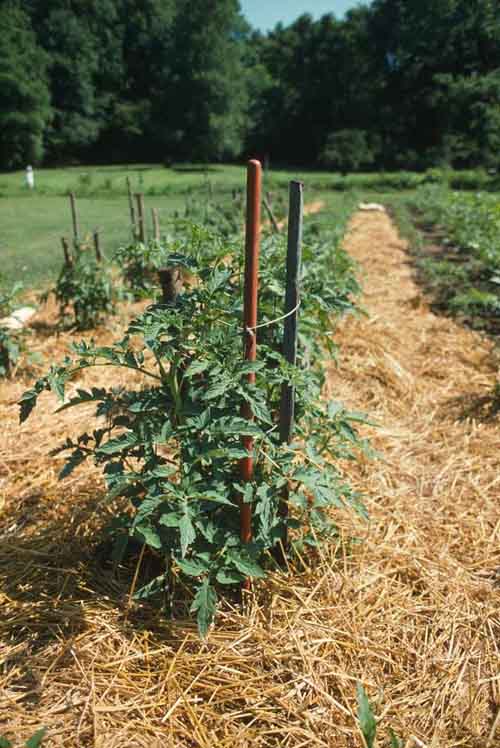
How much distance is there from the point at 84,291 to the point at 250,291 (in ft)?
11.9

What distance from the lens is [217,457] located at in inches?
68.1

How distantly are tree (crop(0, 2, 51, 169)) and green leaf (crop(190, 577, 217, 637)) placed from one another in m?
40.0

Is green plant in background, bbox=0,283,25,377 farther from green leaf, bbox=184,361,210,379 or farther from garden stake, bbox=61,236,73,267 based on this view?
green leaf, bbox=184,361,210,379

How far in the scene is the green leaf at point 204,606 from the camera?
1.56 m

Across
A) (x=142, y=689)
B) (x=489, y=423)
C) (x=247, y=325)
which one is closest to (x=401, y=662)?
(x=142, y=689)

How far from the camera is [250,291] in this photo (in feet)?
5.58

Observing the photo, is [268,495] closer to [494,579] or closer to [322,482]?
[322,482]

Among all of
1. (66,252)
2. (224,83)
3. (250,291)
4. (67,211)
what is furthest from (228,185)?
(224,83)

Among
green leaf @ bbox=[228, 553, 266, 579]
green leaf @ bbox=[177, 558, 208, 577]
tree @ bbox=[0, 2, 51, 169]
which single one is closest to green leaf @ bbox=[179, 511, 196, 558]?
green leaf @ bbox=[177, 558, 208, 577]

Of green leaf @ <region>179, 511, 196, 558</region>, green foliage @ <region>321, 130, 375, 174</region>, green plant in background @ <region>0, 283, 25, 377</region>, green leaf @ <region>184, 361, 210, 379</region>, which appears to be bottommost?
green plant in background @ <region>0, 283, 25, 377</region>

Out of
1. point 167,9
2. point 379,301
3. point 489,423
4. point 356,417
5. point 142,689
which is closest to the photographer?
point 142,689

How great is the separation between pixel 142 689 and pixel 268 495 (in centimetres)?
72

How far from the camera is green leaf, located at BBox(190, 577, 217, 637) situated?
1.56 meters

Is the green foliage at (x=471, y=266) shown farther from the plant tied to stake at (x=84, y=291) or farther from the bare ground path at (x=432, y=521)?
the plant tied to stake at (x=84, y=291)
